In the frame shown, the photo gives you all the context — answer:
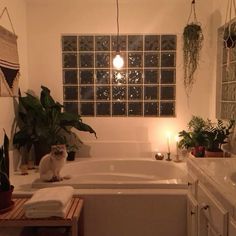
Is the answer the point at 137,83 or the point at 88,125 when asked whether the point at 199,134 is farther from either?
the point at 88,125

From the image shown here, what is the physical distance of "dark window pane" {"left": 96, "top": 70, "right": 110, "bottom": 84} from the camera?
3.29 meters

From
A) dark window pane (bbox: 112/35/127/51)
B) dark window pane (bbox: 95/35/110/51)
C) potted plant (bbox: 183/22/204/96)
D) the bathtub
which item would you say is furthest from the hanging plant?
the bathtub

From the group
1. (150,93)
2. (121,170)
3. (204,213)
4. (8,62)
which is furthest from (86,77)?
(204,213)

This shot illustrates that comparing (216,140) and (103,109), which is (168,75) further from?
(216,140)

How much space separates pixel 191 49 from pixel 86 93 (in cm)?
130

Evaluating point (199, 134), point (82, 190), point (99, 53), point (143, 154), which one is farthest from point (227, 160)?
point (99, 53)

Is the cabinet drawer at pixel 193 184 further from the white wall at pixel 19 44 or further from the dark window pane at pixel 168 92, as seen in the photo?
the white wall at pixel 19 44

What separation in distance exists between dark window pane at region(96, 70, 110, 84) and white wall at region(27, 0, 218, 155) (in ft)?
1.43

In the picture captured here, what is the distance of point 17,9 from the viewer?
9.64 feet

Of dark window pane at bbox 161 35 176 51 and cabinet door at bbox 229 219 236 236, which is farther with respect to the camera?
dark window pane at bbox 161 35 176 51

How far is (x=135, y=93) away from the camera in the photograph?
3301 millimetres

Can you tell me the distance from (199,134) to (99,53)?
58.2 inches

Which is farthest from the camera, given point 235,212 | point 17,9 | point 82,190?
point 17,9

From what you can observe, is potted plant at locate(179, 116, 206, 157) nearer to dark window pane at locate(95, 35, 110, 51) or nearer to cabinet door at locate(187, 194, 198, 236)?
cabinet door at locate(187, 194, 198, 236)
